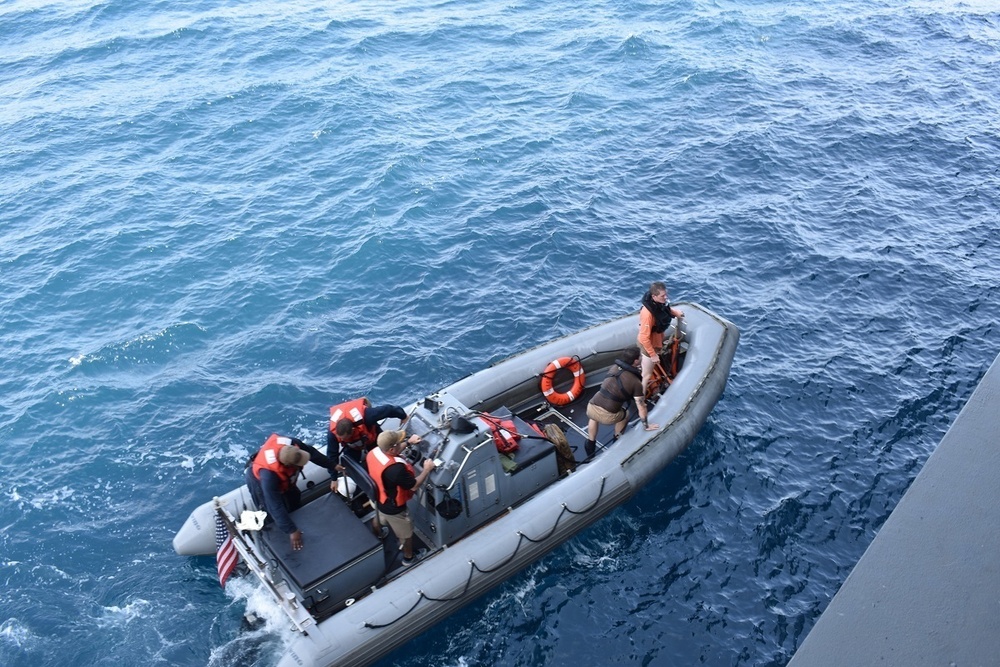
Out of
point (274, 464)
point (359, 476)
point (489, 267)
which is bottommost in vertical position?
point (489, 267)

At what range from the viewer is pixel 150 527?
47.5 feet

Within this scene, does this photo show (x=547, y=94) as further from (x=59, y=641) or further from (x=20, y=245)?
(x=59, y=641)

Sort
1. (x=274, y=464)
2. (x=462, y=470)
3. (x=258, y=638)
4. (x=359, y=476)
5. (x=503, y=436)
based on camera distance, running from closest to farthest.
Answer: (x=274, y=464), (x=258, y=638), (x=462, y=470), (x=359, y=476), (x=503, y=436)

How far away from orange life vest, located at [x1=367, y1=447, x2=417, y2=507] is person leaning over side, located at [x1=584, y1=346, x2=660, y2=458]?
3.74 m

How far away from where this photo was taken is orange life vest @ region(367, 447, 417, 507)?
Result: 1147 centimetres

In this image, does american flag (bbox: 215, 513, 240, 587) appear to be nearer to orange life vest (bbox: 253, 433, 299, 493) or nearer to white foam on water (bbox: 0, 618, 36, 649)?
→ orange life vest (bbox: 253, 433, 299, 493)

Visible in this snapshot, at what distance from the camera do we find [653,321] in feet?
→ 46.3

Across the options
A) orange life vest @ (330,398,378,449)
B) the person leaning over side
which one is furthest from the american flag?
the person leaning over side

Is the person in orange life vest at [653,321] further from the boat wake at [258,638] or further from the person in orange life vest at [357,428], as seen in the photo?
the boat wake at [258,638]

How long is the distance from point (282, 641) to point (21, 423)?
28.1 feet

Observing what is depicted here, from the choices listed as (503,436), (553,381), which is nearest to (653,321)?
(553,381)

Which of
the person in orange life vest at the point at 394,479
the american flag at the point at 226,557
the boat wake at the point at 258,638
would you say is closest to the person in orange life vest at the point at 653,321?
the person in orange life vest at the point at 394,479

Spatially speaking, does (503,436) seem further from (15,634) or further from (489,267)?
(489,267)

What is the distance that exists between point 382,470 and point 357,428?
1520mm
